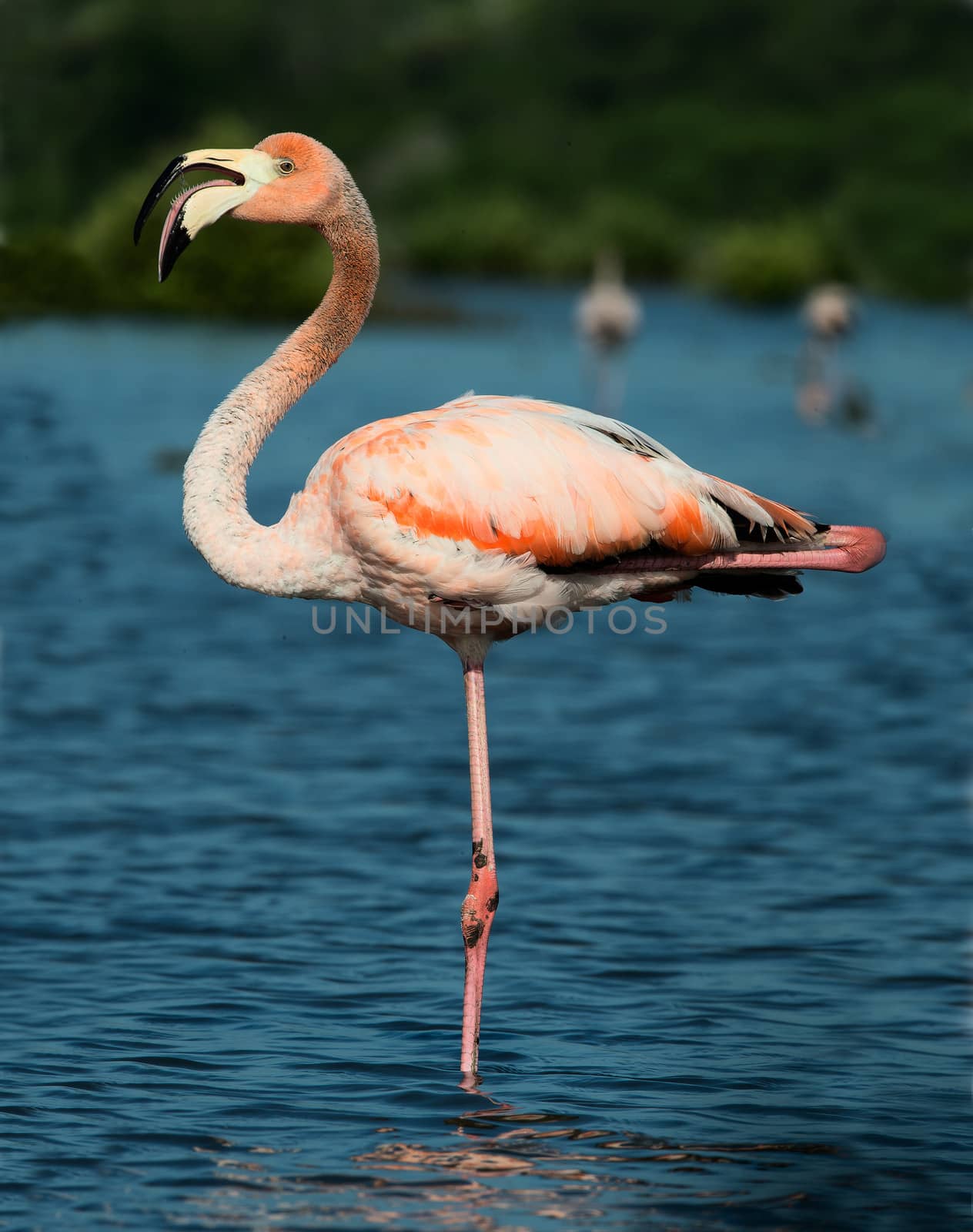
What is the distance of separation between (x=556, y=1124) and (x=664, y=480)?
1.96m

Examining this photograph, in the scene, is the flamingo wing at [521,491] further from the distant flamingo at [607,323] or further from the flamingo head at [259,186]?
the distant flamingo at [607,323]

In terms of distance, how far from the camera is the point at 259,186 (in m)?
5.84

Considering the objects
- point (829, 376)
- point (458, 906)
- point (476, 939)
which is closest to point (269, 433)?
point (476, 939)

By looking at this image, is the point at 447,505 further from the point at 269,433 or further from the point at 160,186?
the point at 160,186

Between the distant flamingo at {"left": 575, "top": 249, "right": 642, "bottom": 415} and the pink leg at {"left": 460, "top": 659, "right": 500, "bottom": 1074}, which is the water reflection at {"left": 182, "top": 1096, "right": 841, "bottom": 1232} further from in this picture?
the distant flamingo at {"left": 575, "top": 249, "right": 642, "bottom": 415}

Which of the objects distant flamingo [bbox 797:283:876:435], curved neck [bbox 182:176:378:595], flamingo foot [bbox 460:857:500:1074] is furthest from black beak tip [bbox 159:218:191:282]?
distant flamingo [bbox 797:283:876:435]

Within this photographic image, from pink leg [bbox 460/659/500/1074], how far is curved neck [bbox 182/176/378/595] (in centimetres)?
67

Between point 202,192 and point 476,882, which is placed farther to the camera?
point 476,882

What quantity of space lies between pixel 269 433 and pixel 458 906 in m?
2.45

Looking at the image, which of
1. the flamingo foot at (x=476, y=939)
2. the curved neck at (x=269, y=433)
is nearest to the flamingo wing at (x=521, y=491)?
the curved neck at (x=269, y=433)

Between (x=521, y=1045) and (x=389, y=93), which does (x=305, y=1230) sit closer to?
(x=521, y=1045)

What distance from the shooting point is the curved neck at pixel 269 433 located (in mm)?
5578

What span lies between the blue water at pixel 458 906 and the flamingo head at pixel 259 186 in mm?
2495

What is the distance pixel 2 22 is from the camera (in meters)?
14.2
